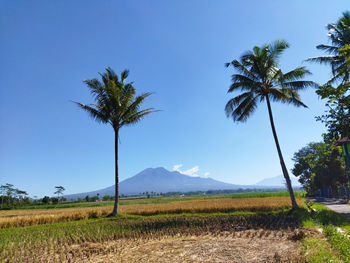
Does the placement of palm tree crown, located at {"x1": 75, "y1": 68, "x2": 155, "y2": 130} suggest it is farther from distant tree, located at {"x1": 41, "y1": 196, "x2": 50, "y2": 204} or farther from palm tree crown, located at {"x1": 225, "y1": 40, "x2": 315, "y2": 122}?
distant tree, located at {"x1": 41, "y1": 196, "x2": 50, "y2": 204}

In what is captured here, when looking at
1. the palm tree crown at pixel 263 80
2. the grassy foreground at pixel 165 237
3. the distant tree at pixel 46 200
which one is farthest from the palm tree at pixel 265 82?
the distant tree at pixel 46 200

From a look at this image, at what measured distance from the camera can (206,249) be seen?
20.6ft

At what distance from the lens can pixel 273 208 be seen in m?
14.8

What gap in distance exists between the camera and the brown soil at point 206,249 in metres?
5.41

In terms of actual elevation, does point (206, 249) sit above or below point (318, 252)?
below

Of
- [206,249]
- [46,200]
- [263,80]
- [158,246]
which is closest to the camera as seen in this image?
[206,249]

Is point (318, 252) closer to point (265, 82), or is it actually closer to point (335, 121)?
point (335, 121)

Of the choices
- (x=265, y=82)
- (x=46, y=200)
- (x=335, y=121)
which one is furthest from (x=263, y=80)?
(x=46, y=200)

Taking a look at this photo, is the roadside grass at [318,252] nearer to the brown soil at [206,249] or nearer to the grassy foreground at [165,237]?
the grassy foreground at [165,237]

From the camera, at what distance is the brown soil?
5406 millimetres

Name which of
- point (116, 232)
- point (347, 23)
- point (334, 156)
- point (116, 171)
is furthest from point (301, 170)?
point (116, 232)

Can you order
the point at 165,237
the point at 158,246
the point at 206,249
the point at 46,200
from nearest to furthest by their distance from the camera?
the point at 206,249
the point at 158,246
the point at 165,237
the point at 46,200

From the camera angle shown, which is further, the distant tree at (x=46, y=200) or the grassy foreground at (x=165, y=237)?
the distant tree at (x=46, y=200)

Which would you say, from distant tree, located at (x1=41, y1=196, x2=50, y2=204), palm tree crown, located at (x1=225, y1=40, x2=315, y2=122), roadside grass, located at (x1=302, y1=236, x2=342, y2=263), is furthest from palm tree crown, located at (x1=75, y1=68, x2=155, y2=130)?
distant tree, located at (x1=41, y1=196, x2=50, y2=204)
